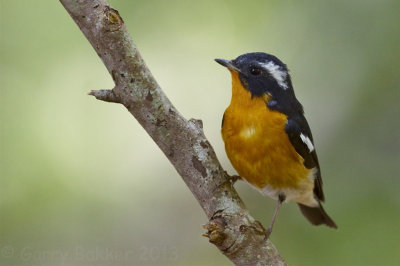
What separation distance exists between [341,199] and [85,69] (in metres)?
2.98

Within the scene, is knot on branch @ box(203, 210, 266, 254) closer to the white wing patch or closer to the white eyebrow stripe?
the white wing patch

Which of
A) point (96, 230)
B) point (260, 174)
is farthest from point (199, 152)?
point (96, 230)

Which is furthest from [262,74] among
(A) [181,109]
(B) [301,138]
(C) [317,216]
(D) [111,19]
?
(A) [181,109]

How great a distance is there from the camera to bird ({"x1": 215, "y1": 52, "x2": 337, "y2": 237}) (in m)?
4.15

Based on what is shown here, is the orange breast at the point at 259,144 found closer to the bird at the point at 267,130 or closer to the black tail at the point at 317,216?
the bird at the point at 267,130

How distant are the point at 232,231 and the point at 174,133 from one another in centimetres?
67

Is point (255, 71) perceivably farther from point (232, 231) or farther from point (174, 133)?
point (232, 231)

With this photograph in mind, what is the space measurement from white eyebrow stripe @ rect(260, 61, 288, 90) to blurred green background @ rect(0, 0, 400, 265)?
152cm

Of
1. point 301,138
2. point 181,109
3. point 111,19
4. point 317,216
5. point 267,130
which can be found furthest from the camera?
point 181,109

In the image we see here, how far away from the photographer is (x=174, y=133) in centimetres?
328

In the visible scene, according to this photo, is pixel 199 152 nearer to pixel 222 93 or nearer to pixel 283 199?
pixel 283 199

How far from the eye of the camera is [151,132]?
3275mm

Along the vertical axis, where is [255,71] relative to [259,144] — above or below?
above

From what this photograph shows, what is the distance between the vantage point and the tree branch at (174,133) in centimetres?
308
